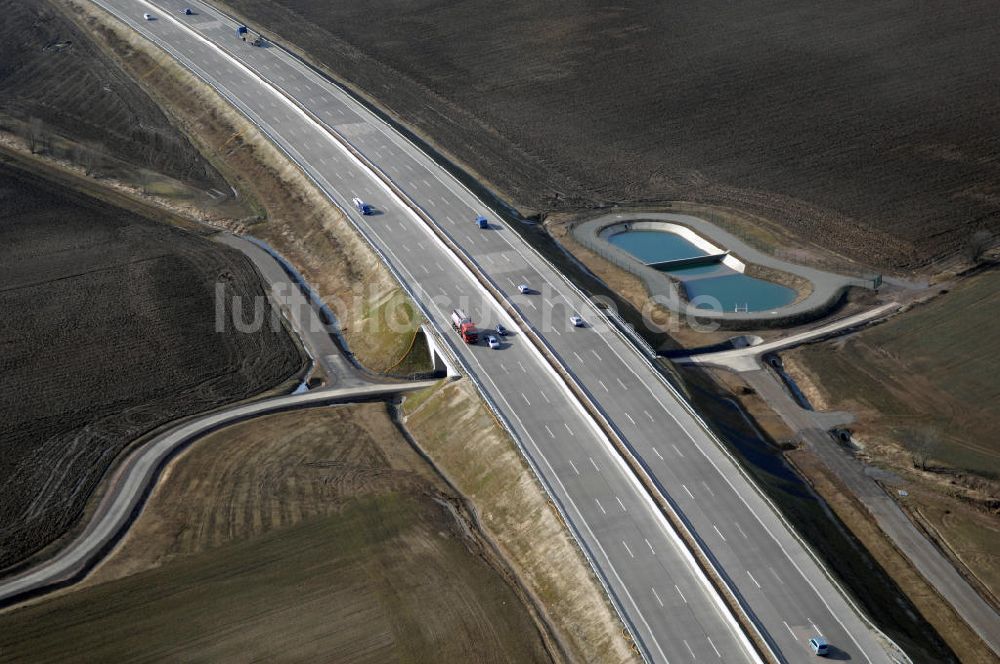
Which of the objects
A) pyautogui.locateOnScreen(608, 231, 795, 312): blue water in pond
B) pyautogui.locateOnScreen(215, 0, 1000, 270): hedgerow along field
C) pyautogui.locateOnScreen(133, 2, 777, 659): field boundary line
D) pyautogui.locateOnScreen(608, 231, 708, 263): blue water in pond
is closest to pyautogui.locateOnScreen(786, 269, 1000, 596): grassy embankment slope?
pyautogui.locateOnScreen(608, 231, 795, 312): blue water in pond

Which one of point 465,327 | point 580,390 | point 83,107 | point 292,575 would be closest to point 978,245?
point 580,390

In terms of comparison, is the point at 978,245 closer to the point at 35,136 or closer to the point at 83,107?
the point at 35,136

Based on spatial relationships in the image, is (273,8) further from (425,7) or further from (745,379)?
(745,379)

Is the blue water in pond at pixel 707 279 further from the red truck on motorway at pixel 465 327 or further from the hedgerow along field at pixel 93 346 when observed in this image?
the hedgerow along field at pixel 93 346

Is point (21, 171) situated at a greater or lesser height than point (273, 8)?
lesser

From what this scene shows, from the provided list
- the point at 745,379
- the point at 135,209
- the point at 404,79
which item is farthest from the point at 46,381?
the point at 404,79

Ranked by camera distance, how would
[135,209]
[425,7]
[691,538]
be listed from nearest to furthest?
1. [691,538]
2. [135,209]
3. [425,7]

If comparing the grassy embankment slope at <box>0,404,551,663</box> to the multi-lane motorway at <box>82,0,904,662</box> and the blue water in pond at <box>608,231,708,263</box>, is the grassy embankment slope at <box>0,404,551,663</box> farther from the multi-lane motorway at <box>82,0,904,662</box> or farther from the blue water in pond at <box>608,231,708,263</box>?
the blue water in pond at <box>608,231,708,263</box>
